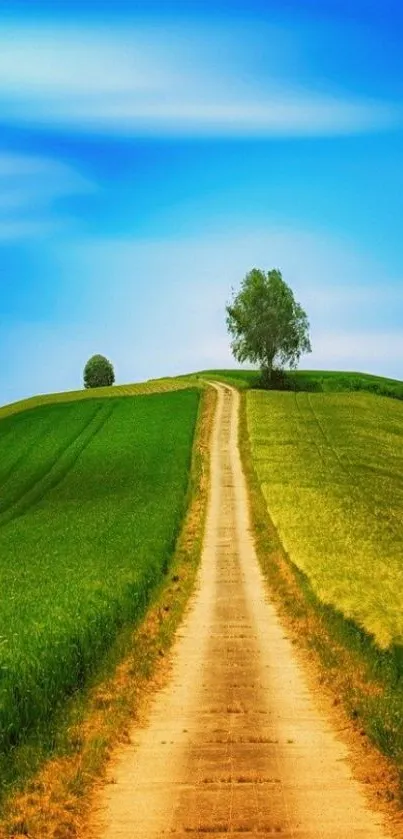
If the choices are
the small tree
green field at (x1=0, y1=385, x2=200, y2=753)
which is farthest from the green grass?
the small tree

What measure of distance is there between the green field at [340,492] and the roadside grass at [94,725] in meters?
5.25

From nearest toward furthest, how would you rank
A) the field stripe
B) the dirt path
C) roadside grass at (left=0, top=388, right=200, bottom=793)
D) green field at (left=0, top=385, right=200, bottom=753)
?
the dirt path
roadside grass at (left=0, top=388, right=200, bottom=793)
green field at (left=0, top=385, right=200, bottom=753)
the field stripe

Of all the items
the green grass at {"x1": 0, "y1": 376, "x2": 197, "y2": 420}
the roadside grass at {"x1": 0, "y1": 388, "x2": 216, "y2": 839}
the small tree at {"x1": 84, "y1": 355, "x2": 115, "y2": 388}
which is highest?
the small tree at {"x1": 84, "y1": 355, "x2": 115, "y2": 388}

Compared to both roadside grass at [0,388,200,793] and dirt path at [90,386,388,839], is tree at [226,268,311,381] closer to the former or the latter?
roadside grass at [0,388,200,793]

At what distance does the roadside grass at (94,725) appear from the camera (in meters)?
12.3

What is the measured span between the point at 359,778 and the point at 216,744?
8.38ft

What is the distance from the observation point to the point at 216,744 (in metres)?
15.2

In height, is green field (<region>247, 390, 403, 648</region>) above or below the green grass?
below

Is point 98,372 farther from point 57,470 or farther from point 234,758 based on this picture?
point 234,758

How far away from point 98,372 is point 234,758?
154980 millimetres

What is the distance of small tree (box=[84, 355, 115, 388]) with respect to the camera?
16750 cm

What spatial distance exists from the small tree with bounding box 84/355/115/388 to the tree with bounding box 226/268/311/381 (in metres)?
48.4

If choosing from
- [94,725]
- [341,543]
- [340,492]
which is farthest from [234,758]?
[340,492]

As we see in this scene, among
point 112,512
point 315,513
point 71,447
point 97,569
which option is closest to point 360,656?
point 97,569
